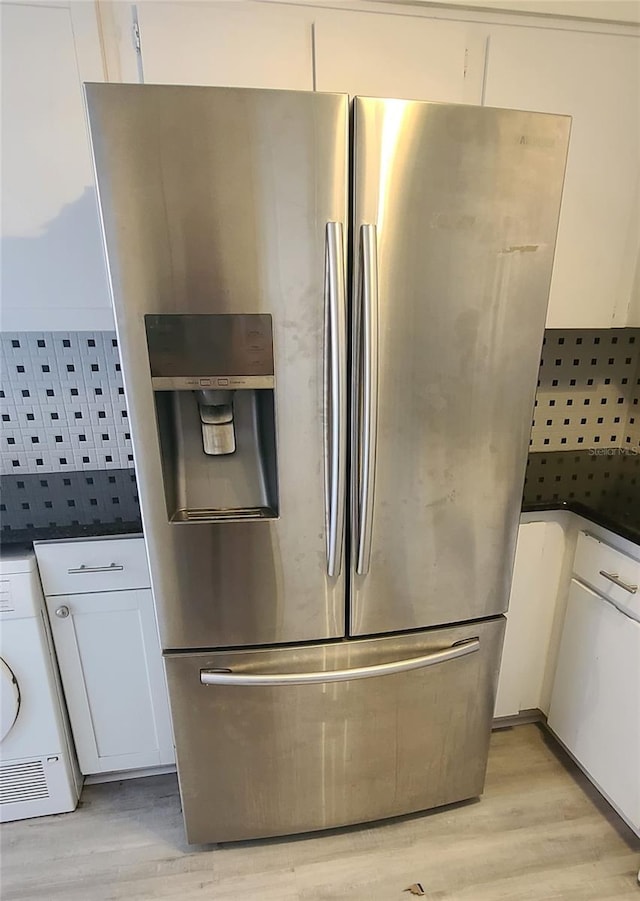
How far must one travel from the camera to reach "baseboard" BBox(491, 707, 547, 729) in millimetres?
1917

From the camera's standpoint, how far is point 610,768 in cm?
153

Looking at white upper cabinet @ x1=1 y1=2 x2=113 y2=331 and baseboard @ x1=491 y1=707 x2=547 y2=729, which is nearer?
white upper cabinet @ x1=1 y1=2 x2=113 y2=331

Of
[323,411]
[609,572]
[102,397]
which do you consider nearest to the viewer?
[323,411]

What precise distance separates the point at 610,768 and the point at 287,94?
189 cm

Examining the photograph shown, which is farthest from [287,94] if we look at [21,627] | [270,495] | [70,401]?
[21,627]

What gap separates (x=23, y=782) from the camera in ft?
5.15

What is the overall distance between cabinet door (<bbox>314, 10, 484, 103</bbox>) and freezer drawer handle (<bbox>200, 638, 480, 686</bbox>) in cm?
143

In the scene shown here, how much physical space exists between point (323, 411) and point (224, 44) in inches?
36.0

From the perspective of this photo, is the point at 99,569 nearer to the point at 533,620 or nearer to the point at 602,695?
the point at 533,620

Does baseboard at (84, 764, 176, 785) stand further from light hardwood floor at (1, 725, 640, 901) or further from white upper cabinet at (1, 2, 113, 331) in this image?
white upper cabinet at (1, 2, 113, 331)

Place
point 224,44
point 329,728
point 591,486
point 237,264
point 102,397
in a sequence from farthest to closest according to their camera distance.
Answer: point 102,397, point 591,486, point 329,728, point 224,44, point 237,264

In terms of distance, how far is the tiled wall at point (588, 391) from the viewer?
199 cm
